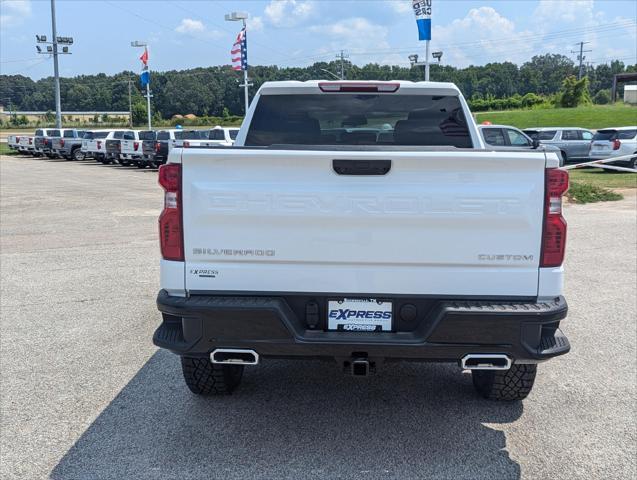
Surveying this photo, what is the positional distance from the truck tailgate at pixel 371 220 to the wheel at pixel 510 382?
1.03m

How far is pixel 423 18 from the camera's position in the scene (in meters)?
23.0

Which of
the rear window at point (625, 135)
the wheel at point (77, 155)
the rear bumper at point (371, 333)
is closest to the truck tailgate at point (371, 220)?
the rear bumper at point (371, 333)

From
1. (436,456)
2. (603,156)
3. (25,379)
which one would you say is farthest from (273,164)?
(603,156)

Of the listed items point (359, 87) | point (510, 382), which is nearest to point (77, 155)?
point (359, 87)

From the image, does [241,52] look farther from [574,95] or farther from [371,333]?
[574,95]

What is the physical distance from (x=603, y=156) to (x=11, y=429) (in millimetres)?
26480

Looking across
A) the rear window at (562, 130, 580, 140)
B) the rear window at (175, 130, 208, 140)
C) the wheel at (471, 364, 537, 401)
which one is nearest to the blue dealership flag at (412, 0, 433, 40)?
the rear window at (562, 130, 580, 140)

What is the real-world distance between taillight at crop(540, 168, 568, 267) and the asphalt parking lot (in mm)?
1206

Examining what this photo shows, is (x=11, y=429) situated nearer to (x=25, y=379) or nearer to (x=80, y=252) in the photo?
(x=25, y=379)

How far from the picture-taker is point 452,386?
15.8ft

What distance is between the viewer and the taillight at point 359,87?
492 centimetres

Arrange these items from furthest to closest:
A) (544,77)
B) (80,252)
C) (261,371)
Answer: (544,77) < (80,252) < (261,371)

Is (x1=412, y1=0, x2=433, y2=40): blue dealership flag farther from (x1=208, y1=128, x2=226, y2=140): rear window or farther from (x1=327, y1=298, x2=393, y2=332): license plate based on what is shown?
(x1=327, y1=298, x2=393, y2=332): license plate

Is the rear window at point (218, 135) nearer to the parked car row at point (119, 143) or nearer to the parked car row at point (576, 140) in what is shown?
the parked car row at point (119, 143)
